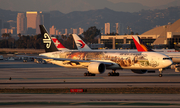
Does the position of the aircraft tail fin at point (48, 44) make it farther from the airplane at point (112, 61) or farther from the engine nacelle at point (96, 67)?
the engine nacelle at point (96, 67)

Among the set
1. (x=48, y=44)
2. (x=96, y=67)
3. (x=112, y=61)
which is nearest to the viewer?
(x=96, y=67)

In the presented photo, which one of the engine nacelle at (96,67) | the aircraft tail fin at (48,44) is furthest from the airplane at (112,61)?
the aircraft tail fin at (48,44)

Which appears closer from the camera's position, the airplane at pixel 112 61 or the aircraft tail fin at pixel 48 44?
the airplane at pixel 112 61

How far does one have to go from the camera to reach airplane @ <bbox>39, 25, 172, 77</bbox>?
4775 centimetres

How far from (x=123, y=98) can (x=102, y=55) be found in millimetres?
25491

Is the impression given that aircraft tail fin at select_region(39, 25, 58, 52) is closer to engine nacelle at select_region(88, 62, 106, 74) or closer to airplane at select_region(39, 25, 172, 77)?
airplane at select_region(39, 25, 172, 77)

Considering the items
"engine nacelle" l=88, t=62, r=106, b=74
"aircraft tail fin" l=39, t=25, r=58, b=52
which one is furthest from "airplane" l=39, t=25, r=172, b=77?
"aircraft tail fin" l=39, t=25, r=58, b=52

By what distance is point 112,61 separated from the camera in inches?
1998

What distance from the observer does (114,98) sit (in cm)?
2669

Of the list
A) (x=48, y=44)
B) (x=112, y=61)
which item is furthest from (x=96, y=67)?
(x=48, y=44)

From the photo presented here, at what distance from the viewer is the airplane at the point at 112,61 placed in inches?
1880

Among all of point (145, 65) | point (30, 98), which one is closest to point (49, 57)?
→ point (145, 65)

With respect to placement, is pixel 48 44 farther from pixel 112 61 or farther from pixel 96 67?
pixel 96 67

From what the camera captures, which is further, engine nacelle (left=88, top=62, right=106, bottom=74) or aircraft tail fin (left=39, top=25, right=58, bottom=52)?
aircraft tail fin (left=39, top=25, right=58, bottom=52)
